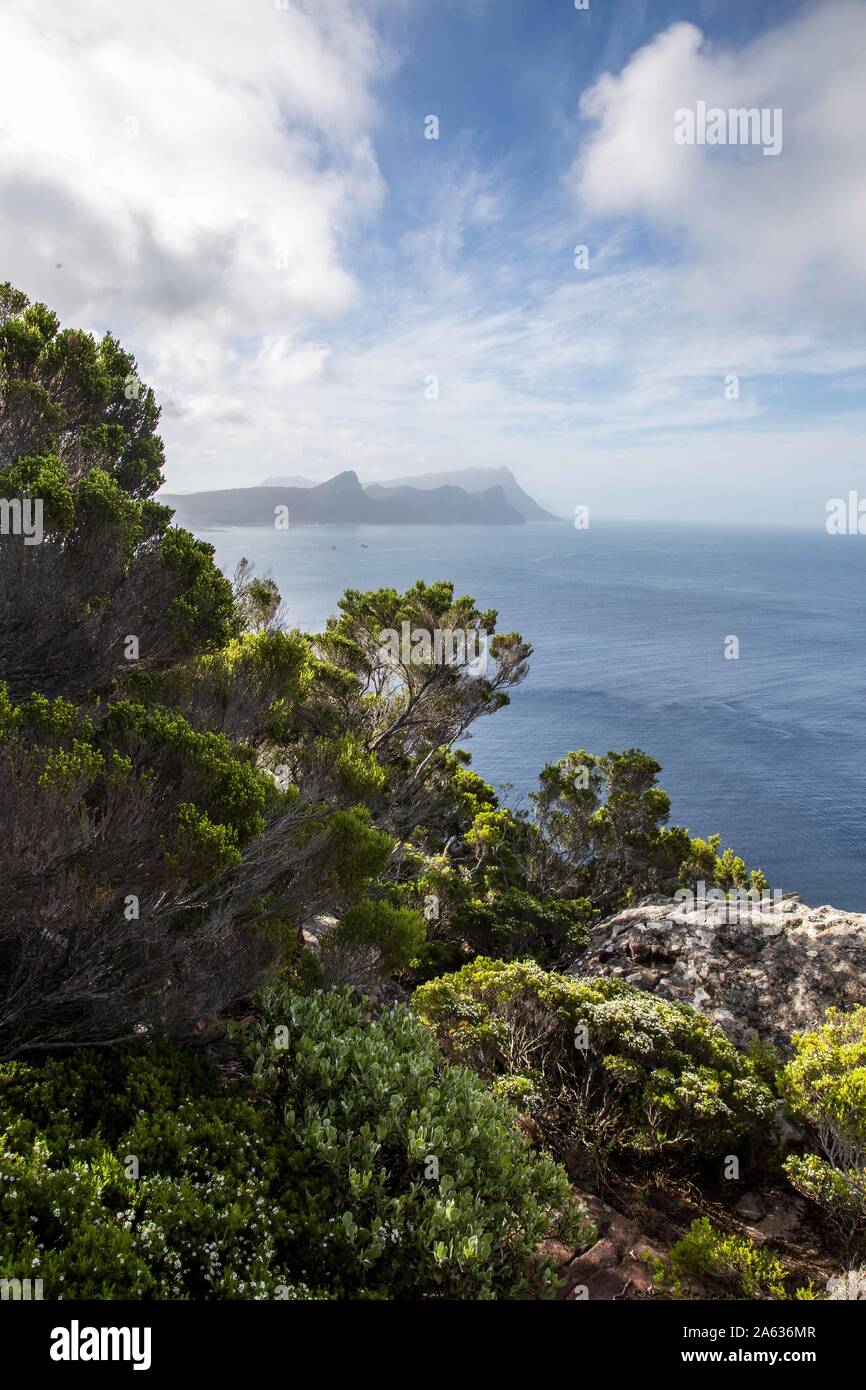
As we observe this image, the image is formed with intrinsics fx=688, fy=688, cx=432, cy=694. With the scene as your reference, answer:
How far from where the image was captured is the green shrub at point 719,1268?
6.64 m

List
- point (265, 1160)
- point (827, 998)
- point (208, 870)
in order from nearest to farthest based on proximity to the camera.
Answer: point (265, 1160), point (208, 870), point (827, 998)

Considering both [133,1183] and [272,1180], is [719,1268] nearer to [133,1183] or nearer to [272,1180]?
[272,1180]

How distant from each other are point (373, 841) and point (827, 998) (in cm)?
884

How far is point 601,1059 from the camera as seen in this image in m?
10.1

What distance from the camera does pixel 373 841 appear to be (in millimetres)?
10211

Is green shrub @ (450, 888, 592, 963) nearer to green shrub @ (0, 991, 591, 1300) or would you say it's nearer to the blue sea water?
green shrub @ (0, 991, 591, 1300)

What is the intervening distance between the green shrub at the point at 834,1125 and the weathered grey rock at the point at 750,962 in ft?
11.9

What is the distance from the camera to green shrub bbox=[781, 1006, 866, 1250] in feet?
25.7

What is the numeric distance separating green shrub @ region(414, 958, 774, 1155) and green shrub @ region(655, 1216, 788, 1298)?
76.3 inches

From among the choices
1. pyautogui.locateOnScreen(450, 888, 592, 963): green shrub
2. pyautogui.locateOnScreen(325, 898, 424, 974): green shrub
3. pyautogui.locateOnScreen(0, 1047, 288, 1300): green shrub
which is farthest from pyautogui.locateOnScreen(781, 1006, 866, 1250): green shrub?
pyautogui.locateOnScreen(450, 888, 592, 963): green shrub

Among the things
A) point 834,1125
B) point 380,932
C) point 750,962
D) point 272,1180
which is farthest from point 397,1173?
point 750,962
